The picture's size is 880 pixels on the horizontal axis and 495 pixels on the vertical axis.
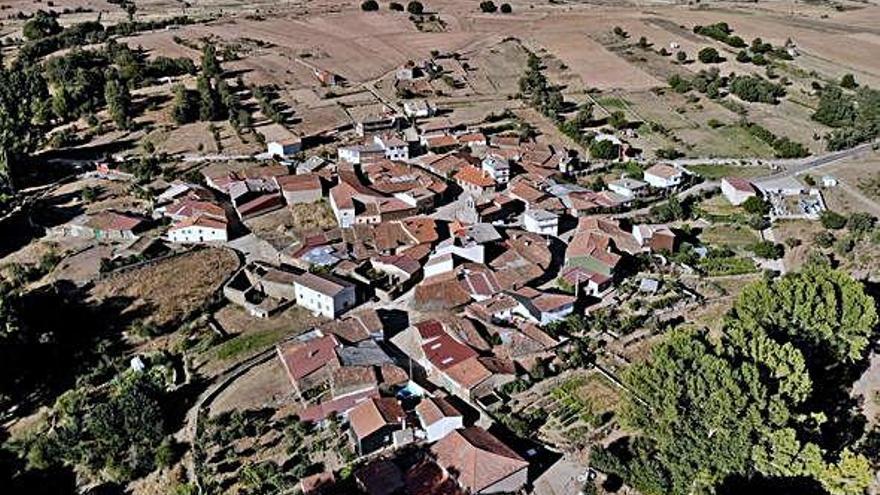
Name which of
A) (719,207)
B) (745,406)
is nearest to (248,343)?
(745,406)

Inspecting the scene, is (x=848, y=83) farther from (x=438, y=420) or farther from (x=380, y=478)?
(x=380, y=478)

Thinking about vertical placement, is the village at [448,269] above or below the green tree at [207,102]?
below

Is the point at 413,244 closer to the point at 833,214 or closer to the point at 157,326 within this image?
the point at 157,326

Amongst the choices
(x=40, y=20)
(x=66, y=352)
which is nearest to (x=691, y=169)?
(x=66, y=352)

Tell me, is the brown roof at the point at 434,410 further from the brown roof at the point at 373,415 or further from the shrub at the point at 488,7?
the shrub at the point at 488,7

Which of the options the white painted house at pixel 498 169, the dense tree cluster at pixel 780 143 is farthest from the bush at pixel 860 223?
the white painted house at pixel 498 169
